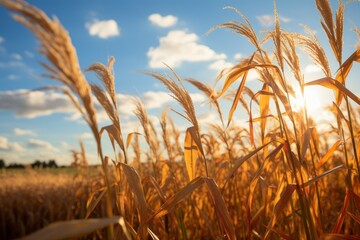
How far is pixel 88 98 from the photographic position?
114 centimetres

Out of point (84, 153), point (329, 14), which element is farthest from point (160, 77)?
point (84, 153)

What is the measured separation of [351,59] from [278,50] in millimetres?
511

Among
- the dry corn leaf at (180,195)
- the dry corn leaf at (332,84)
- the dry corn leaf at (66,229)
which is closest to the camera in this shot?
the dry corn leaf at (66,229)

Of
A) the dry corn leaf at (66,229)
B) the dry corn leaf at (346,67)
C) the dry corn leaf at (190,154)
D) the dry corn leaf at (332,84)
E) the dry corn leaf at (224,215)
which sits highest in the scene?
the dry corn leaf at (346,67)

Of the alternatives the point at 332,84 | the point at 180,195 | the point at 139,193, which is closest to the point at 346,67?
the point at 332,84

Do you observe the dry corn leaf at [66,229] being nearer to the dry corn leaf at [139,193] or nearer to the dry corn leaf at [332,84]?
the dry corn leaf at [139,193]

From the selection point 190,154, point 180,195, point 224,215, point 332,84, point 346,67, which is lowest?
point 224,215

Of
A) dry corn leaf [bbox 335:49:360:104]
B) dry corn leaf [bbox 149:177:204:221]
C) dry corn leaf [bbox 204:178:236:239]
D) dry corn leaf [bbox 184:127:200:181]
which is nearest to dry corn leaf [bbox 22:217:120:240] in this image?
dry corn leaf [bbox 149:177:204:221]

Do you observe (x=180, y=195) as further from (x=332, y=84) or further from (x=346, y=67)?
(x=346, y=67)

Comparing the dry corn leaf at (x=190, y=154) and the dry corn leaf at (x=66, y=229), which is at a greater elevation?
the dry corn leaf at (x=190, y=154)

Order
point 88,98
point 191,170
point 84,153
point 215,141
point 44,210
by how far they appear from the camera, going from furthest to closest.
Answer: point 84,153
point 44,210
point 215,141
point 191,170
point 88,98

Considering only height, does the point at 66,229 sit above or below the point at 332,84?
below

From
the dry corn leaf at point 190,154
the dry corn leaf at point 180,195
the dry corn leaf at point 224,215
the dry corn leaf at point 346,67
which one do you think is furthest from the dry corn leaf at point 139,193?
the dry corn leaf at point 346,67

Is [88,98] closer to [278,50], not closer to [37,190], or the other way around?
[278,50]
